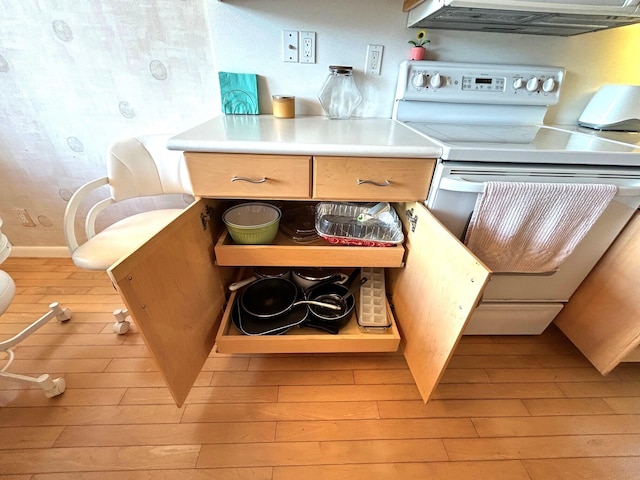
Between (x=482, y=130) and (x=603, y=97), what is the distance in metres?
0.65

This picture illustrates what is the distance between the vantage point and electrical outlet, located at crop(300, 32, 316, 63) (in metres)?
1.13

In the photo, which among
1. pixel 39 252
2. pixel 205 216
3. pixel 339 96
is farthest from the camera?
pixel 39 252

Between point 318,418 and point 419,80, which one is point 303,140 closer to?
point 419,80

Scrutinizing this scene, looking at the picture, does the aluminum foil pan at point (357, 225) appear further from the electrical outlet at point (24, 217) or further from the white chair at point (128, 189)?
the electrical outlet at point (24, 217)

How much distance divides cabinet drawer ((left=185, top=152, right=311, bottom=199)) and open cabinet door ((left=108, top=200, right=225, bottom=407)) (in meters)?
0.08

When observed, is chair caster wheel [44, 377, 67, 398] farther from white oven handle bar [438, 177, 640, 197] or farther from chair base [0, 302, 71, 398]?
white oven handle bar [438, 177, 640, 197]

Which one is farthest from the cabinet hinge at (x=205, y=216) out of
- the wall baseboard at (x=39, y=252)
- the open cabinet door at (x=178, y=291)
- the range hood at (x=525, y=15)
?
the wall baseboard at (x=39, y=252)

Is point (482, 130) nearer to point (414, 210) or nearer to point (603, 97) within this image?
point (414, 210)

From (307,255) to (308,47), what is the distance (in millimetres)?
888

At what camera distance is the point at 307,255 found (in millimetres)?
970

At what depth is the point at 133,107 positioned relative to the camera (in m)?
1.28

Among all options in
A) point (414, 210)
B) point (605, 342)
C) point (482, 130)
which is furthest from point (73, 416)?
point (605, 342)

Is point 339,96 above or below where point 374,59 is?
below

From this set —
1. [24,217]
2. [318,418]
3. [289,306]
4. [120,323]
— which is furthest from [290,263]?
[24,217]
